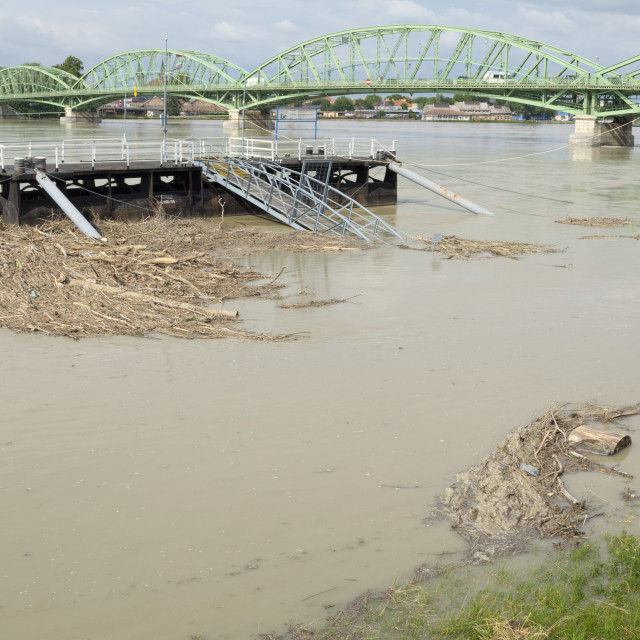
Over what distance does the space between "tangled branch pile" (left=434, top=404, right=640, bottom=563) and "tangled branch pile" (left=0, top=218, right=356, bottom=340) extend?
456 centimetres

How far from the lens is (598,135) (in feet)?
262

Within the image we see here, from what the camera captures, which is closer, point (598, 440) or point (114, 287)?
point (598, 440)

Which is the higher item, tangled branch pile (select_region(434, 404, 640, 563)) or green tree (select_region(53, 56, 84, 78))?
green tree (select_region(53, 56, 84, 78))

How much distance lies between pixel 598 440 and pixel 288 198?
1687 cm

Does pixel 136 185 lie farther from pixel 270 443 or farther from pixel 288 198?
pixel 270 443

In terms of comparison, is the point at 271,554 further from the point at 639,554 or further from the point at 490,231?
the point at 490,231

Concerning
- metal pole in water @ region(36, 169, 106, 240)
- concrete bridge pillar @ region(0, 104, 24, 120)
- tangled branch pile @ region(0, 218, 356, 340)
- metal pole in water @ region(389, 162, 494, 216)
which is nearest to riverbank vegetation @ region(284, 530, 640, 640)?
tangled branch pile @ region(0, 218, 356, 340)

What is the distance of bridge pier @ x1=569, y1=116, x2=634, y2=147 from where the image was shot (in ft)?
261

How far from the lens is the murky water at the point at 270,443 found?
568 cm

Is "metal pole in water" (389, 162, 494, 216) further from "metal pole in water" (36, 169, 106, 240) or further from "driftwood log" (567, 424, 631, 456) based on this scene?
"driftwood log" (567, 424, 631, 456)

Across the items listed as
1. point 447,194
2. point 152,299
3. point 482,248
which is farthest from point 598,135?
point 152,299

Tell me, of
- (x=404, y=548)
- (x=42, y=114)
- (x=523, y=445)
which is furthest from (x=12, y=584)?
(x=42, y=114)

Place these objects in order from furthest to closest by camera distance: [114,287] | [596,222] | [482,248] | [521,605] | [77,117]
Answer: [77,117] < [596,222] < [482,248] < [114,287] < [521,605]

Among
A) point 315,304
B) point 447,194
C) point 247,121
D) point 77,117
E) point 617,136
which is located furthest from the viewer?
point 77,117
